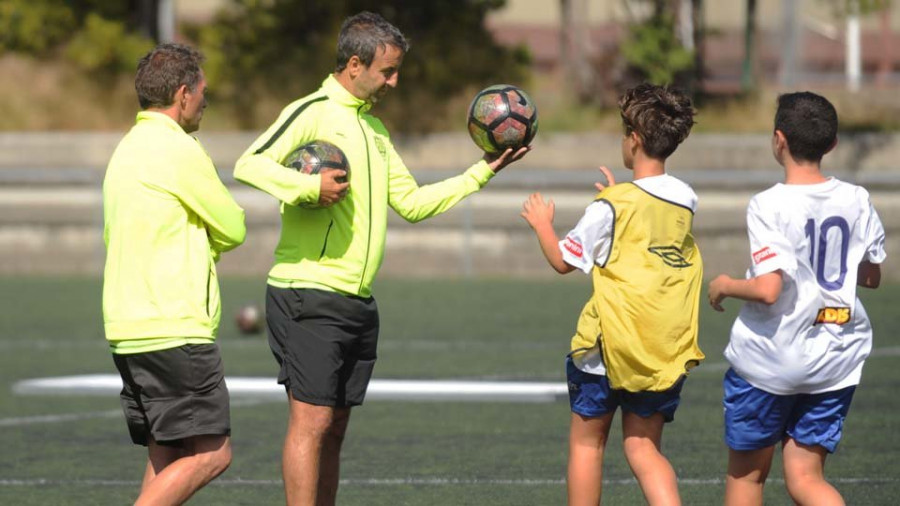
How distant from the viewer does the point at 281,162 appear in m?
6.32

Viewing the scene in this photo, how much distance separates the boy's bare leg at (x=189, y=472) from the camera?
5852mm

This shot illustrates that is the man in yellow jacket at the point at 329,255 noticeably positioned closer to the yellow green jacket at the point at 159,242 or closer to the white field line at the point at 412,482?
the yellow green jacket at the point at 159,242

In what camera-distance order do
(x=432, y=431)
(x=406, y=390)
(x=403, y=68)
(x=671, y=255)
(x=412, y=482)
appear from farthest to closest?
1. (x=403, y=68)
2. (x=406, y=390)
3. (x=432, y=431)
4. (x=412, y=482)
5. (x=671, y=255)

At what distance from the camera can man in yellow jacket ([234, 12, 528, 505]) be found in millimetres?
6246

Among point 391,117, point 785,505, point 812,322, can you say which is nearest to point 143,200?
point 812,322

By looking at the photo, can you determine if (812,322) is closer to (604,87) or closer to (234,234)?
(234,234)

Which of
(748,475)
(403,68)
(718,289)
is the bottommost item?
(403,68)

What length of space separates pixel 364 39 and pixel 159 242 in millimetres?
1270

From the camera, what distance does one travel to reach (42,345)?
14211mm

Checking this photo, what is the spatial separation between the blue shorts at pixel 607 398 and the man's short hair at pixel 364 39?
149 cm

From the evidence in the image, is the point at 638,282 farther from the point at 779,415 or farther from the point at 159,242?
the point at 159,242

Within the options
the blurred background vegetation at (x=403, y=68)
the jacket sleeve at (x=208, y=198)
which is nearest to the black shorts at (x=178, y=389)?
the jacket sleeve at (x=208, y=198)

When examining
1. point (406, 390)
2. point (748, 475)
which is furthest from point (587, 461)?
point (406, 390)

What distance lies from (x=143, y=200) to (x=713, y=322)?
393 inches
